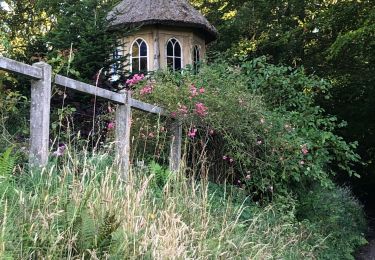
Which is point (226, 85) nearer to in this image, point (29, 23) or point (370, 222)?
point (370, 222)

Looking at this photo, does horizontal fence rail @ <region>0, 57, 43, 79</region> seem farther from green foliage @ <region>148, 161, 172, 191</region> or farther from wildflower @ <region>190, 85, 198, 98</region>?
wildflower @ <region>190, 85, 198, 98</region>

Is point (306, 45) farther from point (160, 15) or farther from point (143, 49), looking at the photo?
point (143, 49)

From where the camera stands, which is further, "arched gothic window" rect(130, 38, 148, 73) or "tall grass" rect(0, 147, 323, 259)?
"arched gothic window" rect(130, 38, 148, 73)

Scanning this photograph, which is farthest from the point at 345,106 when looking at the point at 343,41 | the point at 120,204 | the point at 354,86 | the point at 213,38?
the point at 120,204

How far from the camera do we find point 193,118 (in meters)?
6.30

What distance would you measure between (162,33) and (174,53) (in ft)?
2.11

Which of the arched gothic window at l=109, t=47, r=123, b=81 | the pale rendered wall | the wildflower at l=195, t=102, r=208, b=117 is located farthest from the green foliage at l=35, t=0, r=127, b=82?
the pale rendered wall

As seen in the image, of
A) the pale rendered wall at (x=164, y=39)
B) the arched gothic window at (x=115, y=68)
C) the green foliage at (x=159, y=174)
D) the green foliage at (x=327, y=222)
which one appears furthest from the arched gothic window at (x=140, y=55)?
the green foliage at (x=159, y=174)

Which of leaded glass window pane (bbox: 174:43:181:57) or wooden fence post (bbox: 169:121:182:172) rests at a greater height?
leaded glass window pane (bbox: 174:43:181:57)

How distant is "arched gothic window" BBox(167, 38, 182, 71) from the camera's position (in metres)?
13.7

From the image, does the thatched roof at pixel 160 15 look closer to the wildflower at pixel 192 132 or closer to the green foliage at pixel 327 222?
the green foliage at pixel 327 222

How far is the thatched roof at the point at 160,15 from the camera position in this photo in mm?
13203

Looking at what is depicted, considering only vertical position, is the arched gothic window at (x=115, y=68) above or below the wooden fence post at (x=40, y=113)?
above

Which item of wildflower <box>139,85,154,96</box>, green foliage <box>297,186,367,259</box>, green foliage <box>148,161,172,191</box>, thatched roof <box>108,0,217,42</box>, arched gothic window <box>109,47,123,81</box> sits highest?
thatched roof <box>108,0,217,42</box>
